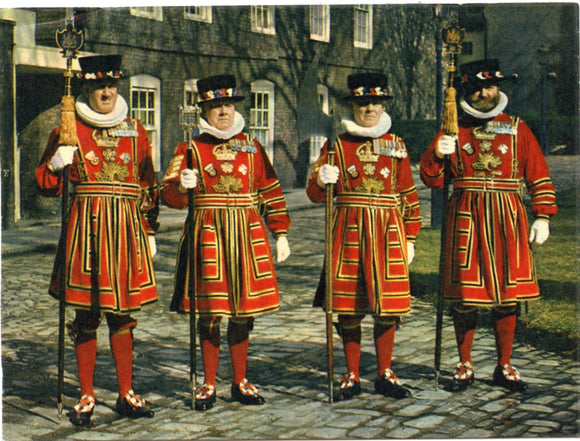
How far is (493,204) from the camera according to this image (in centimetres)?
561

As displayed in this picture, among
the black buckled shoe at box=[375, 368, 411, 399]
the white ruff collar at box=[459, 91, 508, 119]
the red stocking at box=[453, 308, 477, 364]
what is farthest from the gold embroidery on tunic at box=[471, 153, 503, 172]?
the black buckled shoe at box=[375, 368, 411, 399]

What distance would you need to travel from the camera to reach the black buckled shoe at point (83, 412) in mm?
5008

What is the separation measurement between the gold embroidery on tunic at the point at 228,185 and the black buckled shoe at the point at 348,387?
1.33 m

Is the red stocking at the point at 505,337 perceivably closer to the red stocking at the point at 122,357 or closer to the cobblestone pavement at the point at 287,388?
the cobblestone pavement at the point at 287,388

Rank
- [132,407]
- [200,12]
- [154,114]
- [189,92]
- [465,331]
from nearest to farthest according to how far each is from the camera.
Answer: [132,407], [465,331], [200,12], [154,114], [189,92]

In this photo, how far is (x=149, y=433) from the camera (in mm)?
4875

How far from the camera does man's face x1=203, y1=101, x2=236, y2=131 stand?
5273 mm

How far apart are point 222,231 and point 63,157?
3.33ft

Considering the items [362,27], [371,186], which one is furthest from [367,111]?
[362,27]

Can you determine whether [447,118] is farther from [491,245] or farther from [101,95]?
[101,95]

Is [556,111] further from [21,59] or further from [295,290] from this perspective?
[21,59]

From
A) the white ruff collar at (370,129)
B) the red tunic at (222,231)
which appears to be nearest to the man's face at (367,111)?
the white ruff collar at (370,129)

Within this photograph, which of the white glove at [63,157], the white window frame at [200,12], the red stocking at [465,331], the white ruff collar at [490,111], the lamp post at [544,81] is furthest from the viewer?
the lamp post at [544,81]

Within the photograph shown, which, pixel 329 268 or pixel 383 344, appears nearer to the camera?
pixel 329 268
